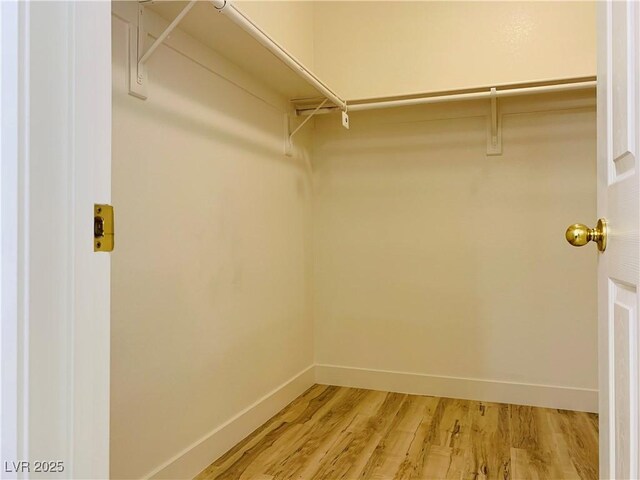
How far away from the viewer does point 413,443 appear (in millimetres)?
2041

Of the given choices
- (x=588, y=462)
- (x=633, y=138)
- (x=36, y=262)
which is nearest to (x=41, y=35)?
(x=36, y=262)

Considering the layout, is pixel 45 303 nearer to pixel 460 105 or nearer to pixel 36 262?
pixel 36 262

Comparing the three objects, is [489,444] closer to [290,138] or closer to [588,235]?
[588,235]

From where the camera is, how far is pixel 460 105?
266 centimetres

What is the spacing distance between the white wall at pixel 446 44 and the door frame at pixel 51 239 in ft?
7.88

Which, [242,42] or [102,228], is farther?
[242,42]

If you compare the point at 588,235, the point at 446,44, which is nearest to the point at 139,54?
the point at 588,235

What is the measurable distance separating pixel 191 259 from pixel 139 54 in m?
0.75

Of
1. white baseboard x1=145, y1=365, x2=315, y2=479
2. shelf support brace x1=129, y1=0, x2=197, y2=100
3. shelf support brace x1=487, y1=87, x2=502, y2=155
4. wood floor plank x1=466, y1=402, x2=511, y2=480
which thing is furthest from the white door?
shelf support brace x1=487, y1=87, x2=502, y2=155

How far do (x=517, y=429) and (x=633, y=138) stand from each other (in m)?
1.91

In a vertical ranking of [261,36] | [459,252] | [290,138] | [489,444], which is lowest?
[489,444]

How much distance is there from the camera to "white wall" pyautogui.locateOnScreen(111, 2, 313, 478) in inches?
57.5

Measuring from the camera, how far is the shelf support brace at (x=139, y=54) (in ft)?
4.83

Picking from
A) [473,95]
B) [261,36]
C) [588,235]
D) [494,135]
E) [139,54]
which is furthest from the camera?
[494,135]
